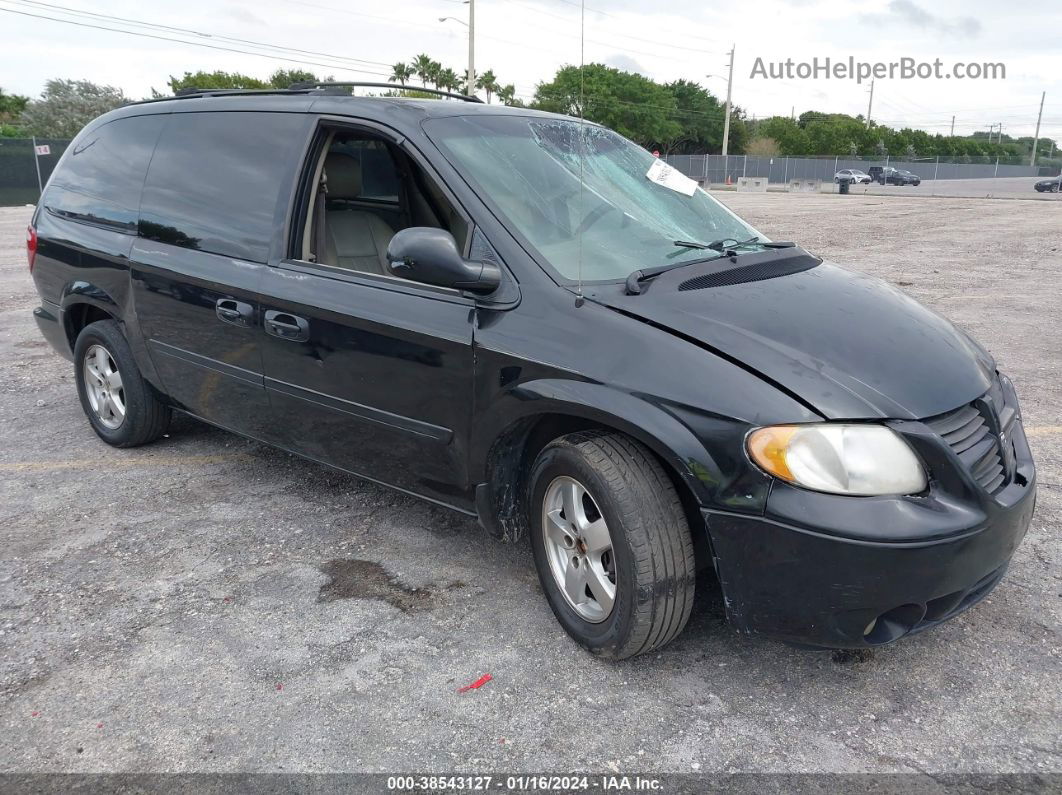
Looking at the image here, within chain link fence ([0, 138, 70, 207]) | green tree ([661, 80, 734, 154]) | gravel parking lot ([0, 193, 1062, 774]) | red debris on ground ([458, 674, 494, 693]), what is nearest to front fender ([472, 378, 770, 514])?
gravel parking lot ([0, 193, 1062, 774])

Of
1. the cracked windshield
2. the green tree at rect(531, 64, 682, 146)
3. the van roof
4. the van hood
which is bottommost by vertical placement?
the van hood

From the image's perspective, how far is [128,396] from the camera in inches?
184

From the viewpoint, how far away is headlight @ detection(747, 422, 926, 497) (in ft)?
7.63

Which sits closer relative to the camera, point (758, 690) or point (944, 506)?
point (944, 506)

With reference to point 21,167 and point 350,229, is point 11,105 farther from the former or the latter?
point 350,229

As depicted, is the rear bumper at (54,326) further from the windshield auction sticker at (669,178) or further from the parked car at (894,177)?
the parked car at (894,177)

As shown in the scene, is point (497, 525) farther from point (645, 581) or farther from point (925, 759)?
point (925, 759)

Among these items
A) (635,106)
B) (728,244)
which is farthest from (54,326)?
(635,106)

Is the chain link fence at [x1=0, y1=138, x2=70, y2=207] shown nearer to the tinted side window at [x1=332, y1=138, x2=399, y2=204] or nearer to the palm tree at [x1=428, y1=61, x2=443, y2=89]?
the tinted side window at [x1=332, y1=138, x2=399, y2=204]

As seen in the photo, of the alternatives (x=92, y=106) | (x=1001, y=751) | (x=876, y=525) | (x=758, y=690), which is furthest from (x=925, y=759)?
(x=92, y=106)

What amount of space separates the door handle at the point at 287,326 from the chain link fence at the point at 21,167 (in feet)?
94.4

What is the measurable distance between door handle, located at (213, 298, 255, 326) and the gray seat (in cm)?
39

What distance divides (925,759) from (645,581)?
2.87 ft

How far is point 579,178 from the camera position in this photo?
339 cm
